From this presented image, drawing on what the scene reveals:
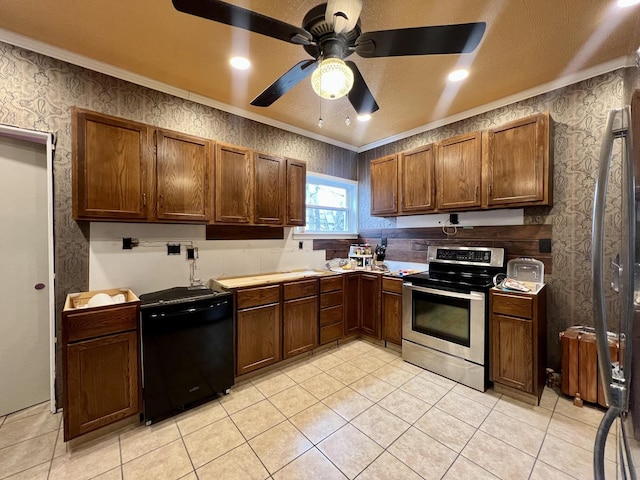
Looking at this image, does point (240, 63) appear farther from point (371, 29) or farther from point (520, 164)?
point (520, 164)

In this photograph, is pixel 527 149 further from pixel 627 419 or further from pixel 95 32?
pixel 95 32

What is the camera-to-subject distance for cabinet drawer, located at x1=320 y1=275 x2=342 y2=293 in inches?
129

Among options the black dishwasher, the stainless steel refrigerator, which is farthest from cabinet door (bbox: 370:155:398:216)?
the stainless steel refrigerator

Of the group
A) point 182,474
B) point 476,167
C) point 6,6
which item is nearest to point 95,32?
point 6,6

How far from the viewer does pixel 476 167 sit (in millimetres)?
2852

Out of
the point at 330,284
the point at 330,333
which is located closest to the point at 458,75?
the point at 330,284

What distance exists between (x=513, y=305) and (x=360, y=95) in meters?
2.13

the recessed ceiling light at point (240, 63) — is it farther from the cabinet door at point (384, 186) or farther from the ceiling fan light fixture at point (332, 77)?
the cabinet door at point (384, 186)

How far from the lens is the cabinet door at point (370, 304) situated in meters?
3.50

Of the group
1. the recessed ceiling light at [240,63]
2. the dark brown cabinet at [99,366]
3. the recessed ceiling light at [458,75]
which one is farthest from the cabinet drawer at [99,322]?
the recessed ceiling light at [458,75]

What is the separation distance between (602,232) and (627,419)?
0.63m

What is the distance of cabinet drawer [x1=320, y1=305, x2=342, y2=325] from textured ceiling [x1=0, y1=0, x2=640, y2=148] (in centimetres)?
235

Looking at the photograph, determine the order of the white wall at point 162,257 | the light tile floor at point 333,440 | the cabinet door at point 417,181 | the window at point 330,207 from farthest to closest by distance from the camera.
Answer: the window at point 330,207, the cabinet door at point 417,181, the white wall at point 162,257, the light tile floor at point 333,440

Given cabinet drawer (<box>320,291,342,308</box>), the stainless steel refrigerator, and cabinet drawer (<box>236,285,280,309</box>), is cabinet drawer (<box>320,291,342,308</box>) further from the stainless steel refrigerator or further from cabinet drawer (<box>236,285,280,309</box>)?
the stainless steel refrigerator
